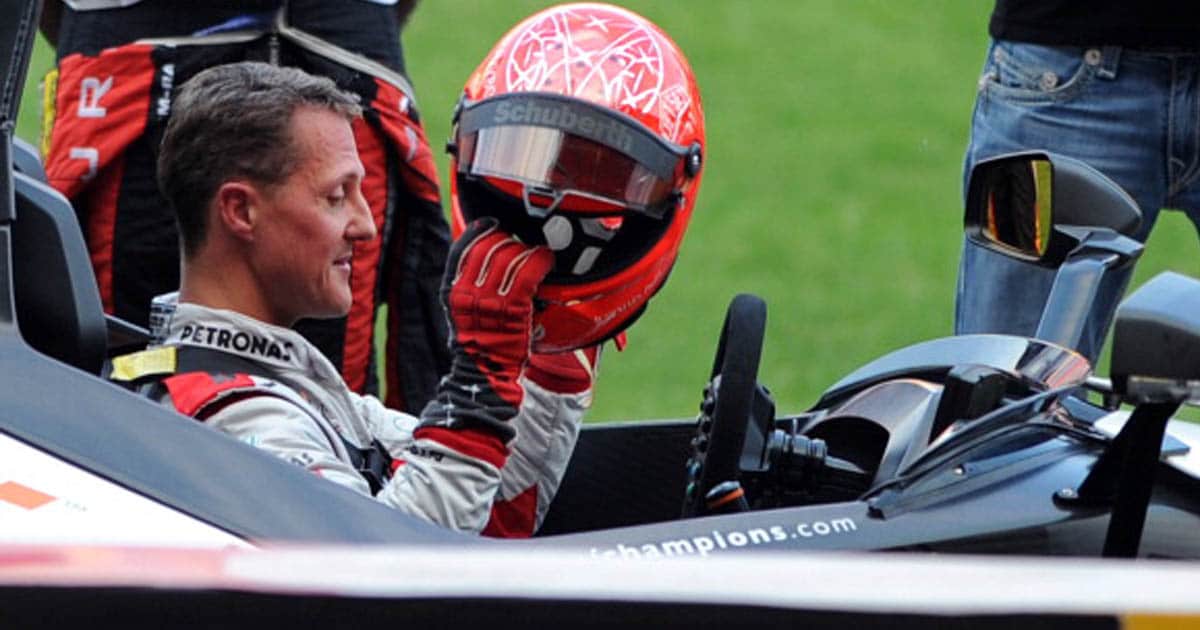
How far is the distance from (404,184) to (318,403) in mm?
1401

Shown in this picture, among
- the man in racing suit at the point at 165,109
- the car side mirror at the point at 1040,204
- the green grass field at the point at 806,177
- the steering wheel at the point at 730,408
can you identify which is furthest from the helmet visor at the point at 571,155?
the green grass field at the point at 806,177

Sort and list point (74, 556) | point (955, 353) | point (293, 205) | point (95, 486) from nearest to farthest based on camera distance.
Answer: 1. point (74, 556)
2. point (95, 486)
3. point (955, 353)
4. point (293, 205)

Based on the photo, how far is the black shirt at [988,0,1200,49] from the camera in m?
3.98

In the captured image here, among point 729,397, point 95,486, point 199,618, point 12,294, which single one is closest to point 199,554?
point 199,618


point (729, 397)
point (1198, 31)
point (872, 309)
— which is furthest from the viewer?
point (872, 309)

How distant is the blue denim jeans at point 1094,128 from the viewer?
400cm

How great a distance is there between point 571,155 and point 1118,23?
66.8 inches

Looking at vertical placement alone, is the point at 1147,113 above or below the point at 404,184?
above

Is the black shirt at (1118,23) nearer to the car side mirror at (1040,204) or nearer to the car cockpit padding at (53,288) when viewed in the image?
the car side mirror at (1040,204)

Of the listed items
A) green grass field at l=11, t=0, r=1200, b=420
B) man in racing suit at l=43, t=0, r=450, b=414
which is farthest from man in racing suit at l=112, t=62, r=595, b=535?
green grass field at l=11, t=0, r=1200, b=420

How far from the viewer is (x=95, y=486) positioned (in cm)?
218

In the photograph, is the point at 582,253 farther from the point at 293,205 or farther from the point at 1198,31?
the point at 1198,31

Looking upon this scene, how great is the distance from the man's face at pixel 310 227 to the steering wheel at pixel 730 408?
22.5 inches

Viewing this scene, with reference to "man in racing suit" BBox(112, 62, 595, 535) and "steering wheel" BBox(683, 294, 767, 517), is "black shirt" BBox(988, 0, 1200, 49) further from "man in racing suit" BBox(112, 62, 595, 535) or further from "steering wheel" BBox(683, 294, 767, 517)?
"steering wheel" BBox(683, 294, 767, 517)
